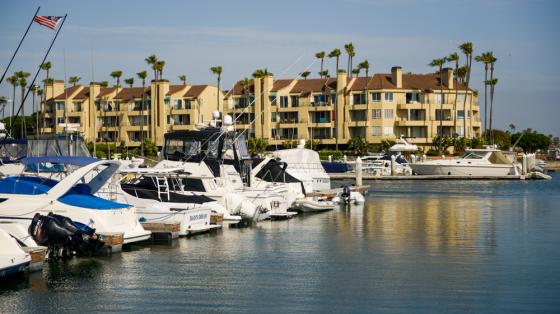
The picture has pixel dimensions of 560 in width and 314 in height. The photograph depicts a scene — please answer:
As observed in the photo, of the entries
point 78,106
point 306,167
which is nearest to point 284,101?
point 78,106

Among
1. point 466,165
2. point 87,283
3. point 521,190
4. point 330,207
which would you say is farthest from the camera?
point 466,165

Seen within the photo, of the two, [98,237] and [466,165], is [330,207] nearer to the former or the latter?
[98,237]

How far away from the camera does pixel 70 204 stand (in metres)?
27.3

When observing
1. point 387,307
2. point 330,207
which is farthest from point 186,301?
point 330,207

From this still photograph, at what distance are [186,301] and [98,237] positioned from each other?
22.5 feet

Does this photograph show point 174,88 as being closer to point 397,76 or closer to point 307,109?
point 307,109

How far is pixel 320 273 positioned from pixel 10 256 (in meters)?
8.69

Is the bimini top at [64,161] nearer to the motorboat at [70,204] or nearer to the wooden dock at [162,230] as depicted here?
the motorboat at [70,204]

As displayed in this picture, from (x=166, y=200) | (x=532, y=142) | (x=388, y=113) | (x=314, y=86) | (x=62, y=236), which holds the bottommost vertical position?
(x=62, y=236)

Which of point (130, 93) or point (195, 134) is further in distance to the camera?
point (130, 93)

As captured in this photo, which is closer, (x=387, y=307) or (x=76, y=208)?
(x=387, y=307)

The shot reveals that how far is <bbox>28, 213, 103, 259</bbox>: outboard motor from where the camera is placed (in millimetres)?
26188

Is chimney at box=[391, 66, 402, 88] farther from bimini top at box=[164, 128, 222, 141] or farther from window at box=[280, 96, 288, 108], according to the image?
bimini top at box=[164, 128, 222, 141]

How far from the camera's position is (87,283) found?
2378cm
